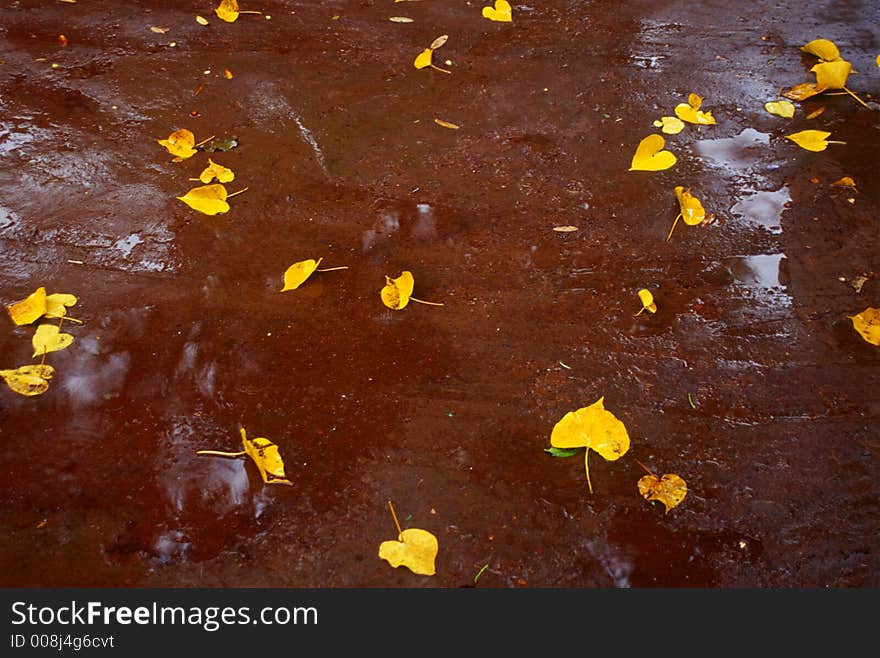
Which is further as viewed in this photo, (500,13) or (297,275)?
(500,13)

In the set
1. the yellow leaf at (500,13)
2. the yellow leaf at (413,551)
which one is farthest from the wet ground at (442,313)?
the yellow leaf at (500,13)

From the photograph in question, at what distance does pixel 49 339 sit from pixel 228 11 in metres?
2.22

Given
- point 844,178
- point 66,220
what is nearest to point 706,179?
point 844,178

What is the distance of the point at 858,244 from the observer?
2.26 metres

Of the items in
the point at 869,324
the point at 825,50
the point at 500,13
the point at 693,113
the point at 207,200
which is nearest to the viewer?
the point at 869,324

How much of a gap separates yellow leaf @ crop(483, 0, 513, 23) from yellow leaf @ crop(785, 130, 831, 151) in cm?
153

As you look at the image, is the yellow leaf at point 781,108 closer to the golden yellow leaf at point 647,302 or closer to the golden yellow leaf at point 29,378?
the golden yellow leaf at point 647,302

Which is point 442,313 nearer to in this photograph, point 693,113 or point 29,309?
point 29,309

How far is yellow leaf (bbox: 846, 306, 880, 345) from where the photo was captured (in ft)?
6.57

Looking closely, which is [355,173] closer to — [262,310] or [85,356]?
[262,310]

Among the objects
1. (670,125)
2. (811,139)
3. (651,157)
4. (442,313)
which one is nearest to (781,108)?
(811,139)

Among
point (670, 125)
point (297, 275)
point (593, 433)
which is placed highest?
point (670, 125)

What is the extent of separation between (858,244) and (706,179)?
22.3 inches

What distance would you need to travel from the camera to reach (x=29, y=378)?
1917mm
